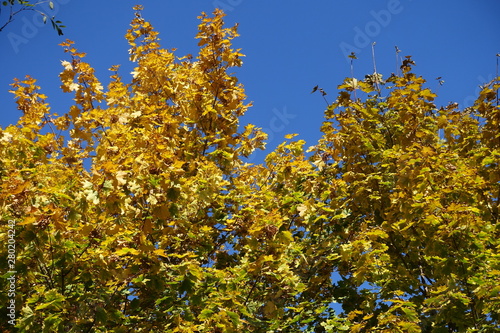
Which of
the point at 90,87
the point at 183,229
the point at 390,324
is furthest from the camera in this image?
the point at 90,87

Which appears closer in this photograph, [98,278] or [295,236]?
[98,278]

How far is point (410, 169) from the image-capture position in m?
6.59

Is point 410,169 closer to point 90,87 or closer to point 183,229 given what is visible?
point 183,229

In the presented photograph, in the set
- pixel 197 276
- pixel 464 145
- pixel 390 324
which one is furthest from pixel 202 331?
pixel 464 145

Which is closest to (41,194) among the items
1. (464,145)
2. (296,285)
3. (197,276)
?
(197,276)

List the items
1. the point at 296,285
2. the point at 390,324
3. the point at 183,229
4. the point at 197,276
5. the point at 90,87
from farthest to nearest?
the point at 90,87, the point at 183,229, the point at 296,285, the point at 390,324, the point at 197,276

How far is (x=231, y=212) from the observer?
25.3 ft

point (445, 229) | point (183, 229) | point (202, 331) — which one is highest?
point (183, 229)

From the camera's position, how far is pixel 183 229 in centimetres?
698

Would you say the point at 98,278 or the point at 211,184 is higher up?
the point at 211,184

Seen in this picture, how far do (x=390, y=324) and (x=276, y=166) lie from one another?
3008 millimetres

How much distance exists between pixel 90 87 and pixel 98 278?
300 cm

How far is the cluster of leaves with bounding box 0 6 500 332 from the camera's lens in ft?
18.6

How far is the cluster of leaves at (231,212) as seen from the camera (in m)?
5.66
